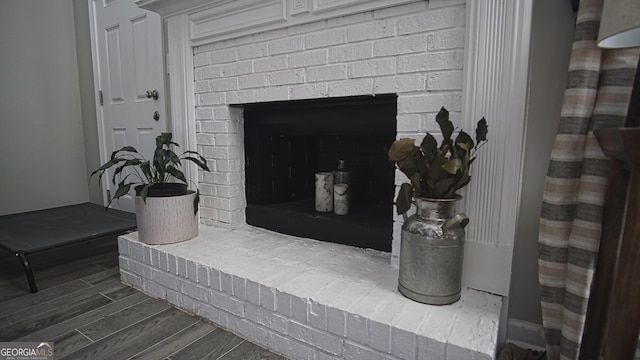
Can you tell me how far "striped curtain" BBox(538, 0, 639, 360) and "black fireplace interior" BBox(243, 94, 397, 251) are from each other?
1.90ft

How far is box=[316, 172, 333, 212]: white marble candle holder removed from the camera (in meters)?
1.73

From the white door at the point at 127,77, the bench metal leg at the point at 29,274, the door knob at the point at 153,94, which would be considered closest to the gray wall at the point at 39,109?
the white door at the point at 127,77

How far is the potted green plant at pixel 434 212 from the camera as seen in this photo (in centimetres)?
98

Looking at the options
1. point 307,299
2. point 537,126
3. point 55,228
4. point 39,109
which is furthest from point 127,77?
point 537,126

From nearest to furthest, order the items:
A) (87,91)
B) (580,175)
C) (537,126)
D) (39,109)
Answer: (580,175) → (537,126) → (39,109) → (87,91)

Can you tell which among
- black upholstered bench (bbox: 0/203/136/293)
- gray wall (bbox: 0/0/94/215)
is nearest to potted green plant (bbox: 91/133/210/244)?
black upholstered bench (bbox: 0/203/136/293)

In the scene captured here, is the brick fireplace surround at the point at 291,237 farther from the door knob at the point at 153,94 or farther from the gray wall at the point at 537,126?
the door knob at the point at 153,94

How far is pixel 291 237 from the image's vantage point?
5.58 feet

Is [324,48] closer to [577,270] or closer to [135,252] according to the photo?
[577,270]

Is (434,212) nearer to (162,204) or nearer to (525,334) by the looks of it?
(525,334)

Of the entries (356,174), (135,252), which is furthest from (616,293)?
(135,252)

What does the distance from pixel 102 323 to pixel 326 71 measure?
1338 millimetres

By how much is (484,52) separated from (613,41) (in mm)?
330

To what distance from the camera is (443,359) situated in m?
0.87
